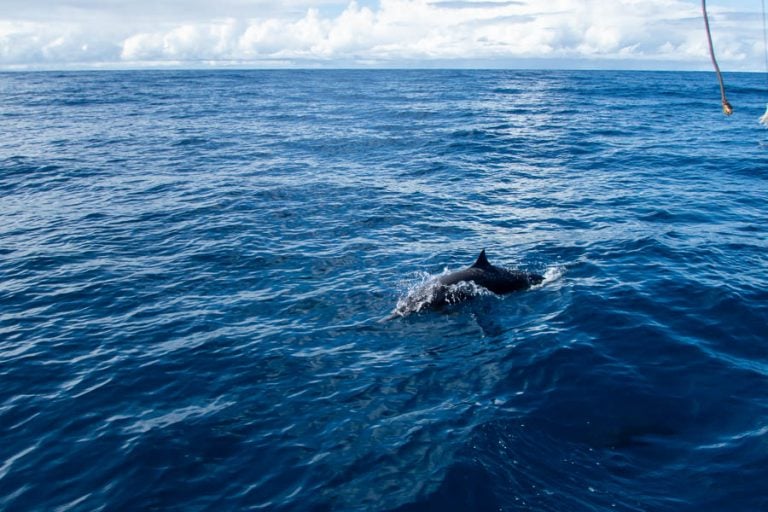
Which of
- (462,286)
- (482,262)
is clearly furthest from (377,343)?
(482,262)

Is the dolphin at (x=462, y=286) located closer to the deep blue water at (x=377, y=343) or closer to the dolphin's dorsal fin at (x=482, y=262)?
the dolphin's dorsal fin at (x=482, y=262)

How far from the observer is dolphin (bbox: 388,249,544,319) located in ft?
52.3

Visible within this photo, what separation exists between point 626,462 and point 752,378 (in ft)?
15.8

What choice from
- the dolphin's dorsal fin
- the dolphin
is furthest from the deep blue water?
the dolphin's dorsal fin

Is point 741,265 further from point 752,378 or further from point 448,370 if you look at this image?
point 448,370

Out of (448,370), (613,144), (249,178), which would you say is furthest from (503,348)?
(613,144)

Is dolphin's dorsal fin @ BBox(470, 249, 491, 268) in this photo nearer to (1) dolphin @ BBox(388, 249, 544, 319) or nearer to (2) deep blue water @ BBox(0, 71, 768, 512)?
(1) dolphin @ BBox(388, 249, 544, 319)

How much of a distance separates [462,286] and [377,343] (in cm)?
358

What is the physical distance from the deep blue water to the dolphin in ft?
1.12

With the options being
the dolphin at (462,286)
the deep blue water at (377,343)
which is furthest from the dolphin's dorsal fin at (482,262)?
the deep blue water at (377,343)

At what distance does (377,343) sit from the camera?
14.3 m

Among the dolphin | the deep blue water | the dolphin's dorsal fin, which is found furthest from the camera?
the dolphin's dorsal fin

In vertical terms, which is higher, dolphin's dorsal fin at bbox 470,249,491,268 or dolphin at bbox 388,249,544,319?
dolphin's dorsal fin at bbox 470,249,491,268

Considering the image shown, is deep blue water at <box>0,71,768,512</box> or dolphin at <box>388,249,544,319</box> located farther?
dolphin at <box>388,249,544,319</box>
